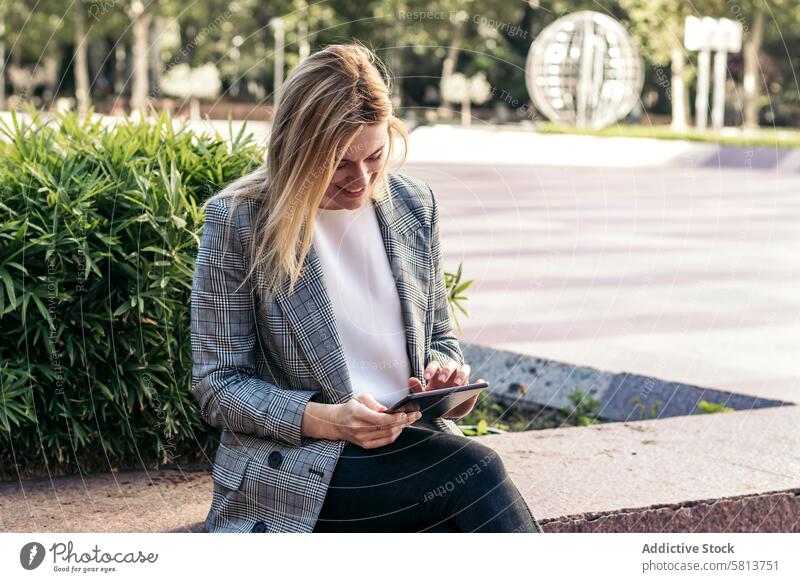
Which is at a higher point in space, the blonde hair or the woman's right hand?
the blonde hair

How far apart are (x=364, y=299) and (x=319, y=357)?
7.9 inches

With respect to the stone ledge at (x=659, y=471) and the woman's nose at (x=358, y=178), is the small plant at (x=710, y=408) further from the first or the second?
the woman's nose at (x=358, y=178)

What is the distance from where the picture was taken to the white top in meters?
2.49

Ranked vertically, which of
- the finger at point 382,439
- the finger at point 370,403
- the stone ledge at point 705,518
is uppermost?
the finger at point 370,403

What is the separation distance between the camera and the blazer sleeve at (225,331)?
2373 millimetres

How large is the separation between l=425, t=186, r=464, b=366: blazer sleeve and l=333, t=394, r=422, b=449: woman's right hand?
401mm

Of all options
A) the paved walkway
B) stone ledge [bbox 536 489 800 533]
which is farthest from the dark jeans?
the paved walkway

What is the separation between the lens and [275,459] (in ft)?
7.84

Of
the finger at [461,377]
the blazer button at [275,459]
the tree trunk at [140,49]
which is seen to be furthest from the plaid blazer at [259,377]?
the tree trunk at [140,49]

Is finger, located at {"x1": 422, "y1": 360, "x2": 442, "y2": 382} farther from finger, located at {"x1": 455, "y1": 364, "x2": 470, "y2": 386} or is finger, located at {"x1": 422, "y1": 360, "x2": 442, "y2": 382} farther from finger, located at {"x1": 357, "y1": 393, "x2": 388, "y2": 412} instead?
finger, located at {"x1": 357, "y1": 393, "x2": 388, "y2": 412}

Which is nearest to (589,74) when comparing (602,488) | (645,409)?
(645,409)

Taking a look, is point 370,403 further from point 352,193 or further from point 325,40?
point 325,40
